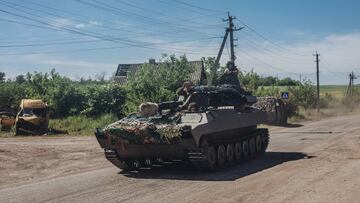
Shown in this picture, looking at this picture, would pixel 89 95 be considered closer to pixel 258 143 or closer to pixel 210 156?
pixel 258 143

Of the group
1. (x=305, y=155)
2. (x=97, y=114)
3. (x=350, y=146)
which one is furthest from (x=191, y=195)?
(x=97, y=114)

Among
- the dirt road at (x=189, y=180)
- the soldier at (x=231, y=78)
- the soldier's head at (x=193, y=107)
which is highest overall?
the soldier at (x=231, y=78)

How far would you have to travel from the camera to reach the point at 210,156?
12797mm

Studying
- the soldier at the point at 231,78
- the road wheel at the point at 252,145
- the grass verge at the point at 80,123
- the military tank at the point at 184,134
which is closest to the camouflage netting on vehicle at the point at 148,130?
the military tank at the point at 184,134

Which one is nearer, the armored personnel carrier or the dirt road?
the dirt road

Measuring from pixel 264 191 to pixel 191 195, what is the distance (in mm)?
1316

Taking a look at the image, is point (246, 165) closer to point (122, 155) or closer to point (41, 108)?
point (122, 155)

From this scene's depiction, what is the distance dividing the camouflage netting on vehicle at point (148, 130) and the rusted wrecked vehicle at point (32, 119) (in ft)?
55.6

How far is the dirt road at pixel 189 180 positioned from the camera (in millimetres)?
9594

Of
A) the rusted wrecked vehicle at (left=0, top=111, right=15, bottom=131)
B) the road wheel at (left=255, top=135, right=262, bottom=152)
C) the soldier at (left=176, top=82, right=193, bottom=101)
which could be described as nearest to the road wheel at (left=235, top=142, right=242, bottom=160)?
the road wheel at (left=255, top=135, right=262, bottom=152)

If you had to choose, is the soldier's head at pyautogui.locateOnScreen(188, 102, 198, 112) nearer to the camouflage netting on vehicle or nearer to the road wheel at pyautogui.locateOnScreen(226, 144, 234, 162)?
the camouflage netting on vehicle

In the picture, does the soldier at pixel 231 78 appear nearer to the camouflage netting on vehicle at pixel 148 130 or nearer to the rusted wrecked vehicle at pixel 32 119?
the camouflage netting on vehicle at pixel 148 130

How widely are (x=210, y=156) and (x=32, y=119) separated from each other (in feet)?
58.9

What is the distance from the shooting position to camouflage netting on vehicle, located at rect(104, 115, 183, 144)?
1217 cm
